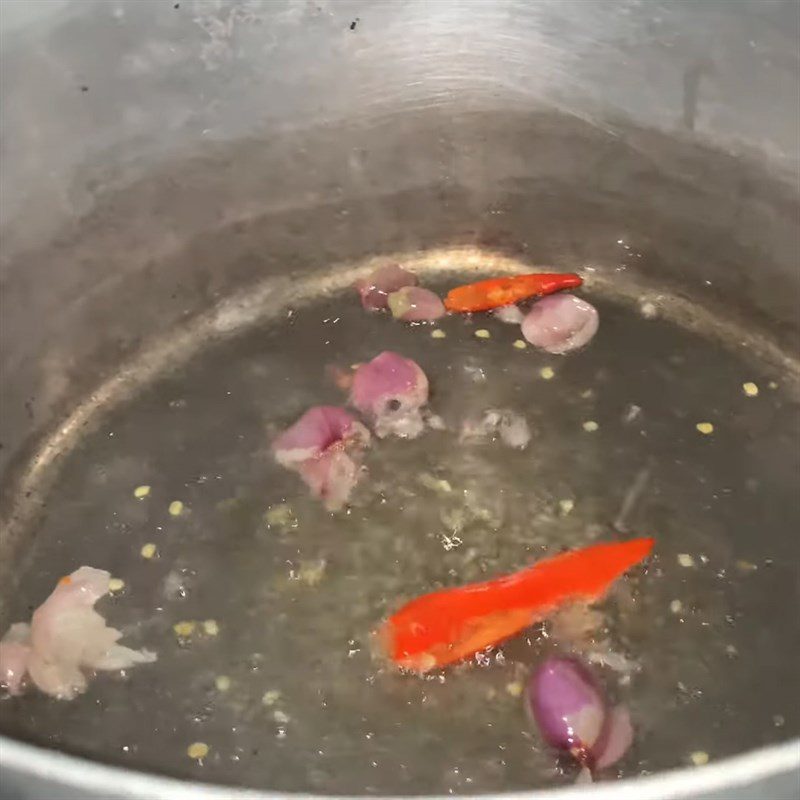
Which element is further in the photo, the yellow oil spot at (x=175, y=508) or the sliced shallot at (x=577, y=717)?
the yellow oil spot at (x=175, y=508)

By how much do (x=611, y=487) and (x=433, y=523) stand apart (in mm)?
178

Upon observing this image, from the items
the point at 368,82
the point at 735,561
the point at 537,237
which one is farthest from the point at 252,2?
the point at 735,561

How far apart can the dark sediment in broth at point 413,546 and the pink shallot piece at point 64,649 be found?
0.05 feet

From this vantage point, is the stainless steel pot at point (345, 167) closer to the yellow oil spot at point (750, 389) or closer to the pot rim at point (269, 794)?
the yellow oil spot at point (750, 389)

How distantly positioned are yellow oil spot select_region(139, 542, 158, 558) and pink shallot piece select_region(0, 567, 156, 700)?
0.20 feet

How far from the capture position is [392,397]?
1.00m

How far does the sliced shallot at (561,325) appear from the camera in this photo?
1.06 meters

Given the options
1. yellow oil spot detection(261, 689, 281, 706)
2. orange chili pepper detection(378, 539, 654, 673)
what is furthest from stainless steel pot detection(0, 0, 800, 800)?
yellow oil spot detection(261, 689, 281, 706)

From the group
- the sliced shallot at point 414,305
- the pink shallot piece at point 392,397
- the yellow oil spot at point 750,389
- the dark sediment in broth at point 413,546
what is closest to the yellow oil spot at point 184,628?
the dark sediment in broth at point 413,546

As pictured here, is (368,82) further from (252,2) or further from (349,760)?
(349,760)

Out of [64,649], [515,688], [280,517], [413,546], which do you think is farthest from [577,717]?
[64,649]

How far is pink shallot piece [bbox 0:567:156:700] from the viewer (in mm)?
849

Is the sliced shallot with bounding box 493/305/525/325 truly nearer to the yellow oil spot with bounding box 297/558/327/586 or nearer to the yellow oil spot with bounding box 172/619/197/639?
the yellow oil spot with bounding box 297/558/327/586

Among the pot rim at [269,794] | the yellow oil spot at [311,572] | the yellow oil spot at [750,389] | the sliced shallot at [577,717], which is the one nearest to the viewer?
the pot rim at [269,794]
